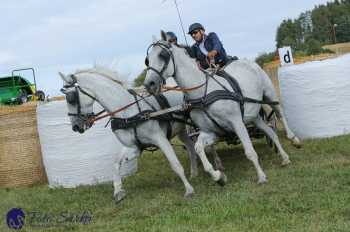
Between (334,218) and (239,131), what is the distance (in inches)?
99.2

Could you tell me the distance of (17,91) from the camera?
1024 inches

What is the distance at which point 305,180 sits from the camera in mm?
7973

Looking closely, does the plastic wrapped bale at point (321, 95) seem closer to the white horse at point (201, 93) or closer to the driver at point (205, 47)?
the driver at point (205, 47)

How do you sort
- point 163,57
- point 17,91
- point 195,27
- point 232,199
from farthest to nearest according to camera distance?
point 17,91 → point 195,27 → point 163,57 → point 232,199

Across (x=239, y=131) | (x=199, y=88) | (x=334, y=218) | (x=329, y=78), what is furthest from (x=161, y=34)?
(x=329, y=78)

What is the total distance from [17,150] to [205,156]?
4951mm

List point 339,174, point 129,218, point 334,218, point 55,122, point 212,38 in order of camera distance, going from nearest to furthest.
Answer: point 334,218 → point 129,218 → point 339,174 → point 212,38 → point 55,122

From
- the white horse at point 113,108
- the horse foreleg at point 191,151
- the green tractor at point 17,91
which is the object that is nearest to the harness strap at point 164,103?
the white horse at point 113,108

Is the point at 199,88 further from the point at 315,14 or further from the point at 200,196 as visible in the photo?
the point at 315,14

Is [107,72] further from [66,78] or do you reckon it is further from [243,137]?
[243,137]

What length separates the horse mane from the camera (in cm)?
875

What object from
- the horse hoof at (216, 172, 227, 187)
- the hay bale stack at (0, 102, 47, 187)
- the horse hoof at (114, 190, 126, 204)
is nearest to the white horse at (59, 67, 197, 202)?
the horse hoof at (114, 190, 126, 204)

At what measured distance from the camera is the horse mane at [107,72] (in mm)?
8750

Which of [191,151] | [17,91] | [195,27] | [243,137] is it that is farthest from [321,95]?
[17,91]
